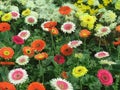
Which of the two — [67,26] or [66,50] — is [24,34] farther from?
[66,50]

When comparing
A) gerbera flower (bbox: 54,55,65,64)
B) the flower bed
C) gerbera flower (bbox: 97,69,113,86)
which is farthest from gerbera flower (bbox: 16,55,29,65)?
gerbera flower (bbox: 97,69,113,86)

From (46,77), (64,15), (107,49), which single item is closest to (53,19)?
(64,15)

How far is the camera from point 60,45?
4340mm

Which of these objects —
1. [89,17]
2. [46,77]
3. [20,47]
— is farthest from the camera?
[89,17]

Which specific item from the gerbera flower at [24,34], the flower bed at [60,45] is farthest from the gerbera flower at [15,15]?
the gerbera flower at [24,34]

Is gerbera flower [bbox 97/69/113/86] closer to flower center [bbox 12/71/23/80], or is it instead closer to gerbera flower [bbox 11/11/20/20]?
flower center [bbox 12/71/23/80]

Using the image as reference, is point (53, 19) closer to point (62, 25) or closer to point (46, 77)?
point (62, 25)

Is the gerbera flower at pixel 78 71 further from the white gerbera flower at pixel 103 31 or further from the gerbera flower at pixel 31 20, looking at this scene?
the gerbera flower at pixel 31 20

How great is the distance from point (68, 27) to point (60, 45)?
19cm

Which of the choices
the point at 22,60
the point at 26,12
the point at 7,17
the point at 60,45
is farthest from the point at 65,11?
the point at 22,60

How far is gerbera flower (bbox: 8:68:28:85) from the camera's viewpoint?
3408 mm

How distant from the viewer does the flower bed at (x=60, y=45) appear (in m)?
3.55

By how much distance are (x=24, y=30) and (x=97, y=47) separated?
0.73 meters

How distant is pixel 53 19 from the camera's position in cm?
473
